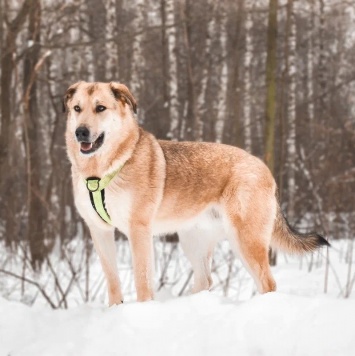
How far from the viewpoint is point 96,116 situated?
392 cm

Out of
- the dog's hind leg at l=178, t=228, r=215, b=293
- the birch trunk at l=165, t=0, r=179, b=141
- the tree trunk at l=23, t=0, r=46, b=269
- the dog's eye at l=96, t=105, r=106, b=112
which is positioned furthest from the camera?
the birch trunk at l=165, t=0, r=179, b=141

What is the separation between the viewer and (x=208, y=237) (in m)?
4.90

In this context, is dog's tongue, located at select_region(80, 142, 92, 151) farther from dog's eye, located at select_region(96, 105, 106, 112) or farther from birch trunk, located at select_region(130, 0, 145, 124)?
birch trunk, located at select_region(130, 0, 145, 124)

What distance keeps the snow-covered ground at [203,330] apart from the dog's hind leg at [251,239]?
36.9 inches

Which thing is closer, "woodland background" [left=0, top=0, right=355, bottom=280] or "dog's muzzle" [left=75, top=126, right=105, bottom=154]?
"dog's muzzle" [left=75, top=126, right=105, bottom=154]

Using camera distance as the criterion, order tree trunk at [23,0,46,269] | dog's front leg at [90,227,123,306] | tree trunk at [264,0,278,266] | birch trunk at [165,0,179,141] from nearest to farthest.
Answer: dog's front leg at [90,227,123,306] < tree trunk at [264,0,278,266] < tree trunk at [23,0,46,269] < birch trunk at [165,0,179,141]

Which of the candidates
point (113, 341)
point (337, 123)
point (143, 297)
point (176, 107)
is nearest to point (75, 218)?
point (176, 107)

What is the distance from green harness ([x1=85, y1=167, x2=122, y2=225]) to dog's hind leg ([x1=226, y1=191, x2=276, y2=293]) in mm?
999

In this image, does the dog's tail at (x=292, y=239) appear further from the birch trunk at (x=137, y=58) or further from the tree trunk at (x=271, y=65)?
the birch trunk at (x=137, y=58)

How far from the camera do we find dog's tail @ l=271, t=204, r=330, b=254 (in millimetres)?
4578

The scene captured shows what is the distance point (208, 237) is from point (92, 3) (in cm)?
1141

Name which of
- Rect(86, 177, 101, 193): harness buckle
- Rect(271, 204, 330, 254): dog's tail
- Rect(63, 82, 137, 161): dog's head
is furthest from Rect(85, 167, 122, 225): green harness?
Rect(271, 204, 330, 254): dog's tail

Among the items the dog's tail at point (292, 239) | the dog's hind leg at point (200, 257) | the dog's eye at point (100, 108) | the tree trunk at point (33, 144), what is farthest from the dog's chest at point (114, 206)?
the tree trunk at point (33, 144)

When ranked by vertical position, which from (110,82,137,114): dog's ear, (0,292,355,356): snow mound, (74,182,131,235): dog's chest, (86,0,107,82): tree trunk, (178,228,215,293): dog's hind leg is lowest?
(178,228,215,293): dog's hind leg
